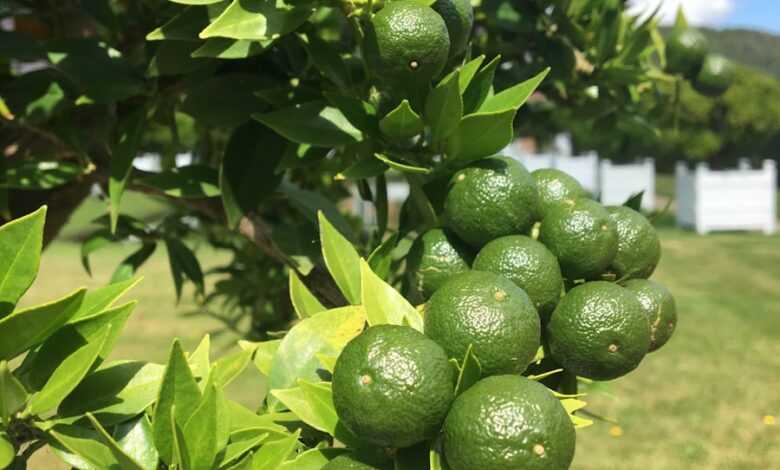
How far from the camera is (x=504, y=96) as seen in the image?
91 centimetres

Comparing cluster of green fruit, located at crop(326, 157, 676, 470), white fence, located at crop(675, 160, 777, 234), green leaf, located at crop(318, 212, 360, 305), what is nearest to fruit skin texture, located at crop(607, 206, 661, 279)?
cluster of green fruit, located at crop(326, 157, 676, 470)

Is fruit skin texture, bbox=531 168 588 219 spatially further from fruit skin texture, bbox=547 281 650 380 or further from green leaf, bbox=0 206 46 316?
green leaf, bbox=0 206 46 316

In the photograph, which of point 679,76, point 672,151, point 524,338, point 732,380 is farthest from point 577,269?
point 672,151

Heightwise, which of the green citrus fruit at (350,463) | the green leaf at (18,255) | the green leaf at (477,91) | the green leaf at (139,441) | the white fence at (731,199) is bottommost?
the white fence at (731,199)

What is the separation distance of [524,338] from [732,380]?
16.5 feet

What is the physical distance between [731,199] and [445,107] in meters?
12.2

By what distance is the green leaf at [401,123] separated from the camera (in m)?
0.87

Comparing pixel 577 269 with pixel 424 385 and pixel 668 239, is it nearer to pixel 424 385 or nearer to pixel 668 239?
pixel 424 385

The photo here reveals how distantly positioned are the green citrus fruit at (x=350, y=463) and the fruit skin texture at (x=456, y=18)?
1.72 feet

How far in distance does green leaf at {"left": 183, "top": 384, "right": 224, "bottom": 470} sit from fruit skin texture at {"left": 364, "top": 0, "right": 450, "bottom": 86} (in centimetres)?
41

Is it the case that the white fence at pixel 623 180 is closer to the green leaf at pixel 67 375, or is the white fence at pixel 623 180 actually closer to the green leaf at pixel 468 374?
the green leaf at pixel 468 374

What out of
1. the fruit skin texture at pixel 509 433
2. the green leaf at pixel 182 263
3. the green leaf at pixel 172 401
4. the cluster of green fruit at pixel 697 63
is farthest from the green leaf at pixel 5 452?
the cluster of green fruit at pixel 697 63

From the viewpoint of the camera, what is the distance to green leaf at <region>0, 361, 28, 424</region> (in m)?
0.63

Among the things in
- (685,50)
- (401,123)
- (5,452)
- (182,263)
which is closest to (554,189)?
(401,123)
